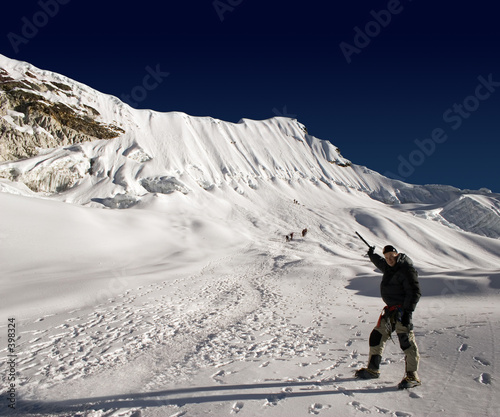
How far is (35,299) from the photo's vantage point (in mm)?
9500

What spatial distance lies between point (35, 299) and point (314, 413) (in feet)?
31.4

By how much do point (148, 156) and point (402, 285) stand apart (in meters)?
56.2

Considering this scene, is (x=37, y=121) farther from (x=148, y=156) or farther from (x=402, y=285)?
(x=402, y=285)

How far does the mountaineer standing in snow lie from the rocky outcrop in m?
53.2

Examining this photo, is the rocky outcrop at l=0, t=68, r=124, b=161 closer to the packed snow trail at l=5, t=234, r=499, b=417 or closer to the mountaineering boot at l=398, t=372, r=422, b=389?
the packed snow trail at l=5, t=234, r=499, b=417

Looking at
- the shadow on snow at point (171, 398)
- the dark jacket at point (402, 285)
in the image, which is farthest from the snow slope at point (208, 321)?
the dark jacket at point (402, 285)

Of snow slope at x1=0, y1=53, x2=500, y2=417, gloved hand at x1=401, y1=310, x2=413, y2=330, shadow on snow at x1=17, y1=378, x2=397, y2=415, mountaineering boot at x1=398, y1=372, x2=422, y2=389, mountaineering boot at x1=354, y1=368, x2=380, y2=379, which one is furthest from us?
mountaineering boot at x1=354, y1=368, x2=380, y2=379

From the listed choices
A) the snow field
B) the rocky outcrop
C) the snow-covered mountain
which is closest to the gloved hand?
the snow field

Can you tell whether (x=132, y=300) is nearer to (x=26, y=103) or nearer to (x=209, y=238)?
(x=209, y=238)

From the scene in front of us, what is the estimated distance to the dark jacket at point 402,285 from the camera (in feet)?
13.6

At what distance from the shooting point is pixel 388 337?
4.42 meters

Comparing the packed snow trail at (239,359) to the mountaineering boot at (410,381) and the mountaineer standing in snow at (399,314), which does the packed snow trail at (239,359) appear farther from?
the mountaineer standing in snow at (399,314)

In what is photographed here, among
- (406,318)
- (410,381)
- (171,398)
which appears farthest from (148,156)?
(410,381)

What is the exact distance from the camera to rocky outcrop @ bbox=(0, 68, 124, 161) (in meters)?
44.2
